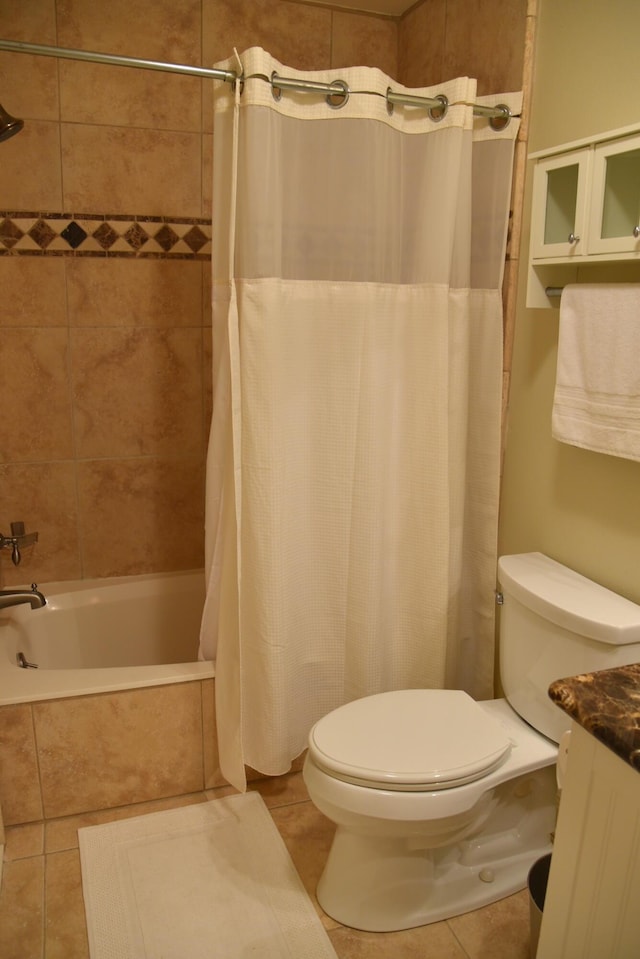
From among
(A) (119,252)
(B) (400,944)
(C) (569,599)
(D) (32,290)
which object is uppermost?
(A) (119,252)

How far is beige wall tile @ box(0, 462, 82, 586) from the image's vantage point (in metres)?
2.46

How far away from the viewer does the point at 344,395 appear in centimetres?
185

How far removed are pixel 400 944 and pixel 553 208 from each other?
1.74 m

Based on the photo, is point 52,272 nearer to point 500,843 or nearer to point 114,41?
point 114,41

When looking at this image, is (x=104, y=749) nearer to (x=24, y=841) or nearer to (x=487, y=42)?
(x=24, y=841)

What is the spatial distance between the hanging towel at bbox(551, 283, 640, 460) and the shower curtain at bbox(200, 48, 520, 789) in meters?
0.33

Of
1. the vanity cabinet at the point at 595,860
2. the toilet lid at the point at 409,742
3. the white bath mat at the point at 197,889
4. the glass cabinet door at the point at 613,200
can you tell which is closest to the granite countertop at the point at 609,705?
the vanity cabinet at the point at 595,860

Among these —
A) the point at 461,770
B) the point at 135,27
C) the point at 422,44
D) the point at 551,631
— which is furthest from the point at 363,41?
the point at 461,770

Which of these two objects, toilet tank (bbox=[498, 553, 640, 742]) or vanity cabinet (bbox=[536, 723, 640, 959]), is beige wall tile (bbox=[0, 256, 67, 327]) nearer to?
toilet tank (bbox=[498, 553, 640, 742])

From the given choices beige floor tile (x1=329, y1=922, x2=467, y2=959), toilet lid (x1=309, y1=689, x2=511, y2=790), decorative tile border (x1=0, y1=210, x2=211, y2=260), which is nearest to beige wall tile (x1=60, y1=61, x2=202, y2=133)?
decorative tile border (x1=0, y1=210, x2=211, y2=260)

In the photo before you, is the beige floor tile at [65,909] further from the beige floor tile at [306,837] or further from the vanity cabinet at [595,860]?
the vanity cabinet at [595,860]

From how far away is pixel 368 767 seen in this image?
4.94ft

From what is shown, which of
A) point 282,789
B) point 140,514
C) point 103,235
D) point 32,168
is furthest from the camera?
point 140,514

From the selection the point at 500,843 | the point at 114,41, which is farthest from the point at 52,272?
the point at 500,843
